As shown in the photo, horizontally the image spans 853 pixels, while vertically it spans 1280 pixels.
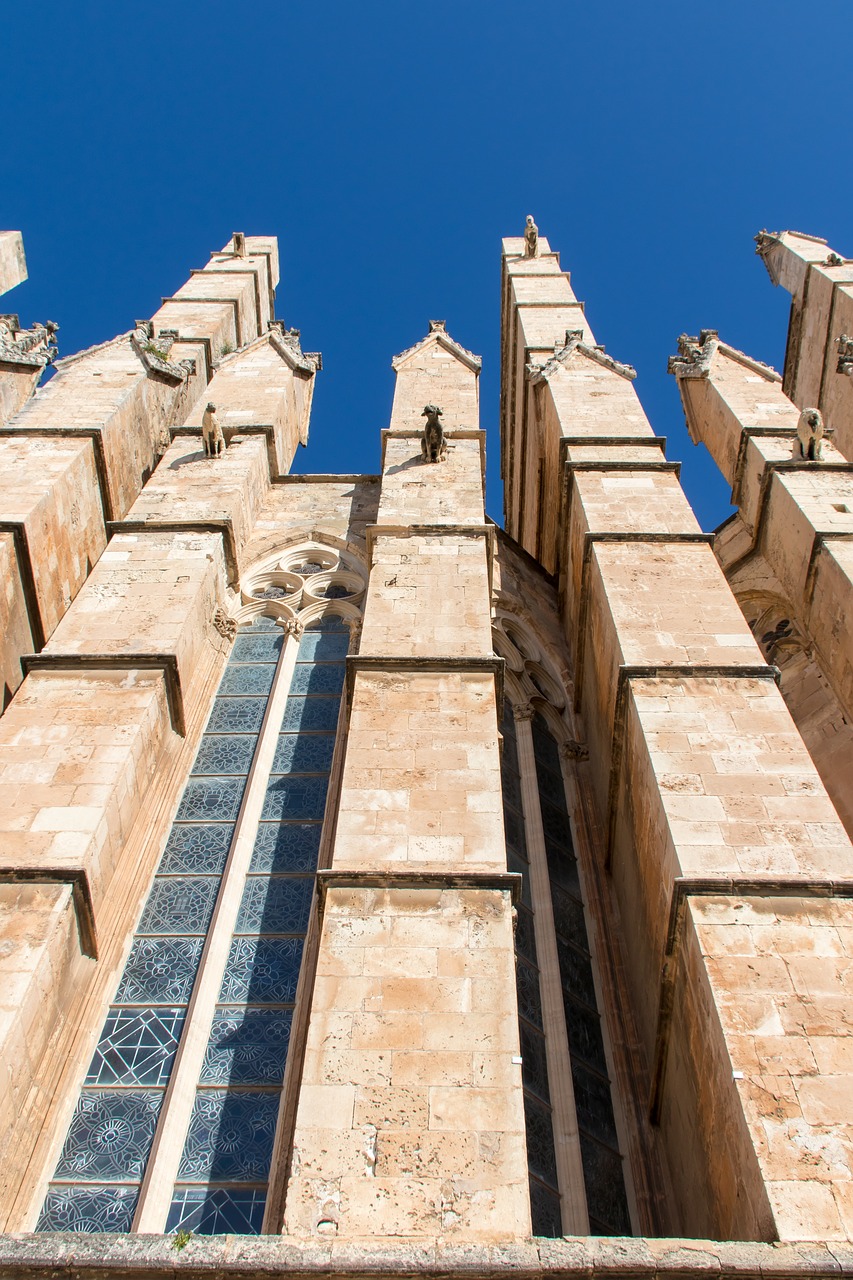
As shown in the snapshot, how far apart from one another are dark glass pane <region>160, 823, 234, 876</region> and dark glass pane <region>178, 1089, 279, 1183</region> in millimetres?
1598

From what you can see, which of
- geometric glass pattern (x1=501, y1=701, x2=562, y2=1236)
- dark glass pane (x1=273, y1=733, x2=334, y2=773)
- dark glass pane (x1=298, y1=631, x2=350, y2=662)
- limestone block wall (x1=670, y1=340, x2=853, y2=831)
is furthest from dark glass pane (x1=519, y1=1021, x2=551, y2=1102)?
dark glass pane (x1=298, y1=631, x2=350, y2=662)

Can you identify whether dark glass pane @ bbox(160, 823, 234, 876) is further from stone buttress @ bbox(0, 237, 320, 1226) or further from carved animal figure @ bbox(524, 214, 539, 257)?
carved animal figure @ bbox(524, 214, 539, 257)

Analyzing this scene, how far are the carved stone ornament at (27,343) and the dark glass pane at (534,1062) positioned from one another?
9356mm

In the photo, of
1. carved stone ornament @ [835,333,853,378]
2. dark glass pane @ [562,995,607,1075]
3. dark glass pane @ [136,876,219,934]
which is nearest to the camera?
dark glass pane @ [562,995,607,1075]

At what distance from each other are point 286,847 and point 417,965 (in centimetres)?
244

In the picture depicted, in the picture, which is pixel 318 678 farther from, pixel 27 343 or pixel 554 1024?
pixel 27 343

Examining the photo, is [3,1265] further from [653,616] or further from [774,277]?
[774,277]

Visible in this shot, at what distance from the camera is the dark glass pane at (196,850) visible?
6.94 meters

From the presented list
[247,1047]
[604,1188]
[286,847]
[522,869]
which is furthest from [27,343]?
[604,1188]

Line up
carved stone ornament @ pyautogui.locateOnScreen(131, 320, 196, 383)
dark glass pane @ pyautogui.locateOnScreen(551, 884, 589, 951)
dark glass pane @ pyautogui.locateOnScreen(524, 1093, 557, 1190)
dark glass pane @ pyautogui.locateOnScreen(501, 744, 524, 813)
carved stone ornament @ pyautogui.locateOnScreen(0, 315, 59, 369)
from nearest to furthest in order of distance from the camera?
dark glass pane @ pyautogui.locateOnScreen(524, 1093, 557, 1190) < dark glass pane @ pyautogui.locateOnScreen(551, 884, 589, 951) < dark glass pane @ pyautogui.locateOnScreen(501, 744, 524, 813) < carved stone ornament @ pyautogui.locateOnScreen(131, 320, 196, 383) < carved stone ornament @ pyautogui.locateOnScreen(0, 315, 59, 369)

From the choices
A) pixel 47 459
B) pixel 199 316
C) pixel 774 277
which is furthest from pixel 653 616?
pixel 774 277

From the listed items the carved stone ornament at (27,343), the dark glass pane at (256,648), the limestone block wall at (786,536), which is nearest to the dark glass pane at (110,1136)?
the dark glass pane at (256,648)

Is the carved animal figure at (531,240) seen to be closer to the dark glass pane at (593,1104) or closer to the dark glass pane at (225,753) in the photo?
the dark glass pane at (225,753)

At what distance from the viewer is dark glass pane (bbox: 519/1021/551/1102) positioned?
5.92 metres
